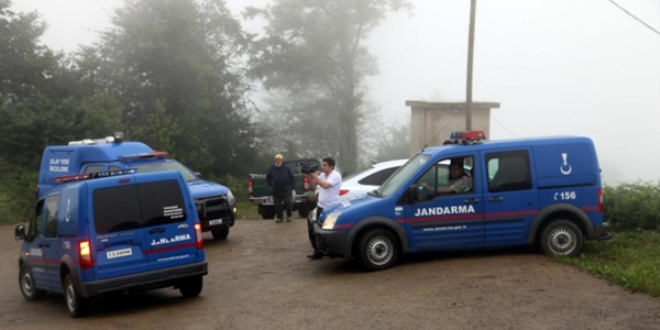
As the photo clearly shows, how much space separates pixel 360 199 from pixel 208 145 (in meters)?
26.8

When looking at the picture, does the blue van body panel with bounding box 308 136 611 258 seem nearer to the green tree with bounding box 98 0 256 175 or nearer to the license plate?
the license plate

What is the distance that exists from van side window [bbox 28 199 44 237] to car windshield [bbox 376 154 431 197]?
517 cm

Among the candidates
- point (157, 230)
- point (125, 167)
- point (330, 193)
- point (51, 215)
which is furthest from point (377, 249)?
point (125, 167)

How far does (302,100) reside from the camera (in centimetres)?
6134

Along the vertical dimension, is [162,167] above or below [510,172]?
above

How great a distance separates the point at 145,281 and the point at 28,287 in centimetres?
322

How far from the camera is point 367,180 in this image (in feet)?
58.3

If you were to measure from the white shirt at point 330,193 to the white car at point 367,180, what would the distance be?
2589 mm

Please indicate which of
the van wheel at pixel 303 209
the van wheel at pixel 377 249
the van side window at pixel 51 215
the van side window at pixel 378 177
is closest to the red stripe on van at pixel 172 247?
the van side window at pixel 51 215

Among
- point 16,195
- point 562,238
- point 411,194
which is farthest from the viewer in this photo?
point 16,195

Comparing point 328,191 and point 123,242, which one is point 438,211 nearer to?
point 328,191

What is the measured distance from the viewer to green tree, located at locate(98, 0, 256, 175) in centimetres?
3856

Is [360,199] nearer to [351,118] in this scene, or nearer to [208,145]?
[208,145]

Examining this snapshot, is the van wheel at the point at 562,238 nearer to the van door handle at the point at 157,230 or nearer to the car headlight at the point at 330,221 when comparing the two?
the car headlight at the point at 330,221
